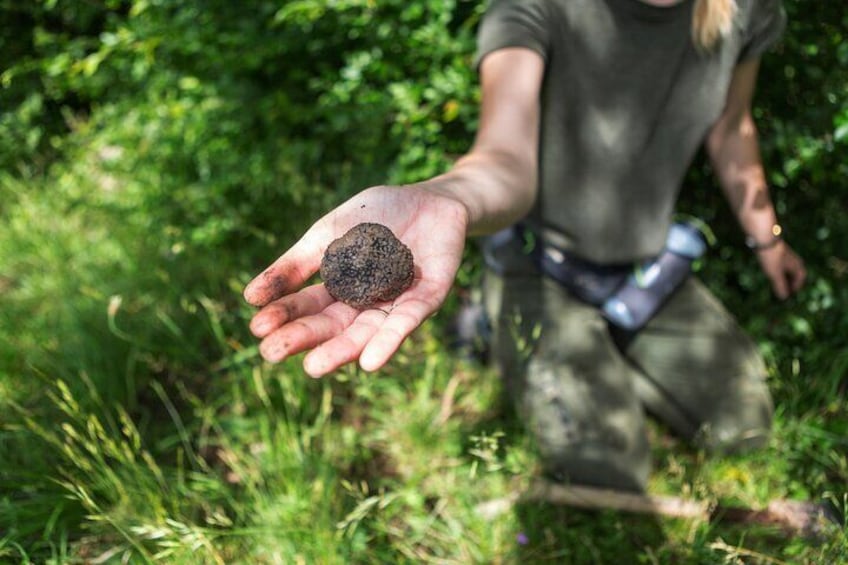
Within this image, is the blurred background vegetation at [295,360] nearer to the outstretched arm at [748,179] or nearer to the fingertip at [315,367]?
the outstretched arm at [748,179]

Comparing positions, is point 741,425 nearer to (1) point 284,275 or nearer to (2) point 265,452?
(2) point 265,452

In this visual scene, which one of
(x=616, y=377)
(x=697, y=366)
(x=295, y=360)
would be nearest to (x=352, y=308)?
(x=295, y=360)

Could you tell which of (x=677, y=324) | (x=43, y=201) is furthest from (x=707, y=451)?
(x=43, y=201)

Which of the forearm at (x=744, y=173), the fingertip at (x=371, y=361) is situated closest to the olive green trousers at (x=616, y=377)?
the forearm at (x=744, y=173)

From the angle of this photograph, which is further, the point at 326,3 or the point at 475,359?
the point at 475,359

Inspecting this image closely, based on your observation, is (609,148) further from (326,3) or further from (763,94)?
(326,3)

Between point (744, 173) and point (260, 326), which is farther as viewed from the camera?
point (744, 173)
